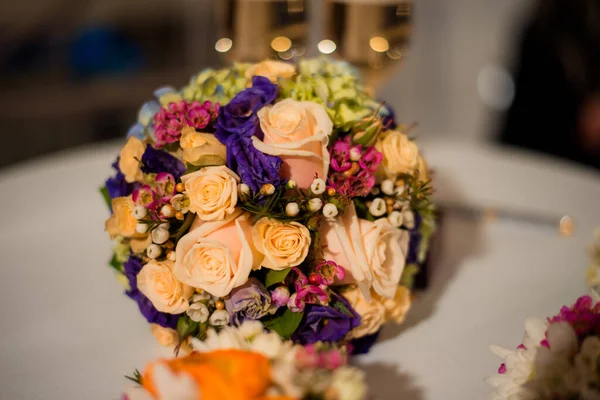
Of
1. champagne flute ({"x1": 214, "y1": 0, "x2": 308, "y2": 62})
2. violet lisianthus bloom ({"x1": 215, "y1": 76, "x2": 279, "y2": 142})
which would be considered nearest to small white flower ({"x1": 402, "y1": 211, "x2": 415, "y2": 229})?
violet lisianthus bloom ({"x1": 215, "y1": 76, "x2": 279, "y2": 142})

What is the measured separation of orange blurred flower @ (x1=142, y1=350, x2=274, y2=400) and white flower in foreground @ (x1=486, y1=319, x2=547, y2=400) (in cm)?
25

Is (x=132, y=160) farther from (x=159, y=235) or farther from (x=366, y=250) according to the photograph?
(x=366, y=250)

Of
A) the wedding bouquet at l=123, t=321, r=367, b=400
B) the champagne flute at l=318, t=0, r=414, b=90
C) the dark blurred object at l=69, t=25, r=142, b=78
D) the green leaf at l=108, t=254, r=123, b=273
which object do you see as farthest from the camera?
the dark blurred object at l=69, t=25, r=142, b=78

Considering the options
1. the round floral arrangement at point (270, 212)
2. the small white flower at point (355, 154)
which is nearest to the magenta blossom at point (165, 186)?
the round floral arrangement at point (270, 212)

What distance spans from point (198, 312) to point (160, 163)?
175 mm

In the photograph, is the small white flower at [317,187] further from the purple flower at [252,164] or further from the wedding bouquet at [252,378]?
the wedding bouquet at [252,378]

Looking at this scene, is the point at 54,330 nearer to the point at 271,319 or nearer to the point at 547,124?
the point at 271,319

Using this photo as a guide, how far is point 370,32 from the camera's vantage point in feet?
3.41

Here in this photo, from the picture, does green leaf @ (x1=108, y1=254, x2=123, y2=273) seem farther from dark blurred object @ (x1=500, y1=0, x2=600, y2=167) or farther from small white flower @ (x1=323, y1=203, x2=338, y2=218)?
dark blurred object @ (x1=500, y1=0, x2=600, y2=167)

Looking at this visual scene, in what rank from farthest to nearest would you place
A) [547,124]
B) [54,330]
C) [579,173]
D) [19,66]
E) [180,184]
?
[19,66], [547,124], [579,173], [54,330], [180,184]

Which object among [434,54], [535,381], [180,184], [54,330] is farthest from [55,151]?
[535,381]

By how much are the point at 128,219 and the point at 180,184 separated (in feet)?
0.28

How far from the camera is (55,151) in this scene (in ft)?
9.03

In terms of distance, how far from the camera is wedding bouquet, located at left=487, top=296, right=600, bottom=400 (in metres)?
0.47
